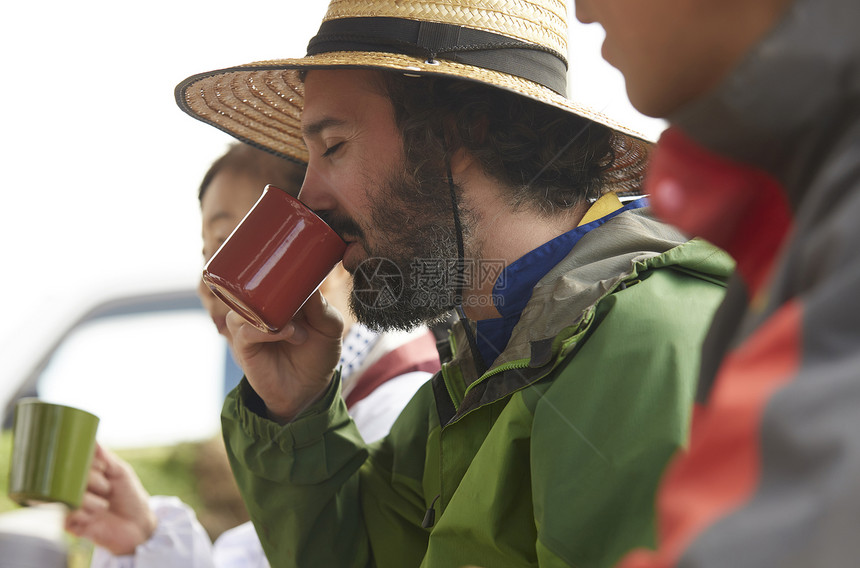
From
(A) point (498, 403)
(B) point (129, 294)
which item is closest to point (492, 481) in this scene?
(A) point (498, 403)

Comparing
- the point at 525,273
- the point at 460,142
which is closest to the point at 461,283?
the point at 525,273

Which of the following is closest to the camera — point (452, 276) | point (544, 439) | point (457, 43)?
point (544, 439)

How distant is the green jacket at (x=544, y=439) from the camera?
961 millimetres

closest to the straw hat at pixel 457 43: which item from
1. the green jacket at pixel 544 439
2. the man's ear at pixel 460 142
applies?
the man's ear at pixel 460 142

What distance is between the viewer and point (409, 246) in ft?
4.87

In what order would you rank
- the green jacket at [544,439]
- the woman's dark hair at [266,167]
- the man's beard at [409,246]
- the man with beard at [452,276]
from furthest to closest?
the woman's dark hair at [266,167]
the man's beard at [409,246]
the man with beard at [452,276]
the green jacket at [544,439]

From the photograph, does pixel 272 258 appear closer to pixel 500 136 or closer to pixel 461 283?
pixel 461 283

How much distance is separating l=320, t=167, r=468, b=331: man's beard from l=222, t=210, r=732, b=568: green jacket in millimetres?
129

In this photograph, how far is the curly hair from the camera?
1.50 metres

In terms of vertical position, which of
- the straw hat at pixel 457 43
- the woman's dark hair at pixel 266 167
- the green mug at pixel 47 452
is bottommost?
the green mug at pixel 47 452

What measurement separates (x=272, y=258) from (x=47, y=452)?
1.59 ft

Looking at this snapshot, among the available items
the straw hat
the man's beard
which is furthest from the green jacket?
the straw hat

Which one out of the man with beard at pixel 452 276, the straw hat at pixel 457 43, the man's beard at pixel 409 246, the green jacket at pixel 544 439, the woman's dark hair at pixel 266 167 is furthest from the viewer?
the woman's dark hair at pixel 266 167

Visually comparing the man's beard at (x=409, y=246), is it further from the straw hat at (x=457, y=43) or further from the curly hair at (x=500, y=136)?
the straw hat at (x=457, y=43)
